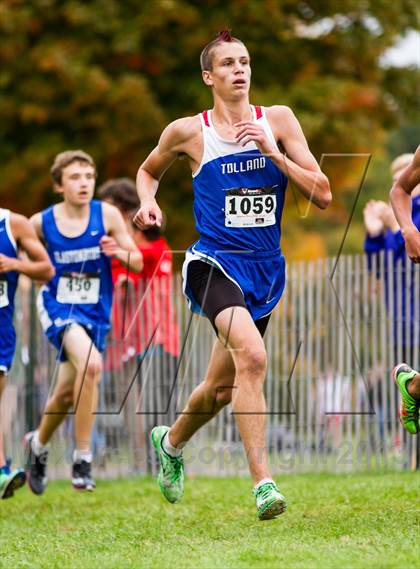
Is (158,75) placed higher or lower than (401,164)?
higher

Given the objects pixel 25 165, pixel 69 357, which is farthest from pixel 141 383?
pixel 25 165

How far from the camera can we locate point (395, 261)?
409 inches

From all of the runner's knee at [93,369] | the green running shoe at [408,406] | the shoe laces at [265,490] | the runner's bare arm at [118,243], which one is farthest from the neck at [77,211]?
the shoe laces at [265,490]

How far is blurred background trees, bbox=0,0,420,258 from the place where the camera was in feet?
61.7

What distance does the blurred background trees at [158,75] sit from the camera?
61.7 ft

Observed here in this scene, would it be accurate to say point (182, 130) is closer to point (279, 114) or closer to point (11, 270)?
point (279, 114)

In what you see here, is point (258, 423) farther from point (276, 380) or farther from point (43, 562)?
point (276, 380)

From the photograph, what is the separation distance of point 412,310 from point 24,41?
34.0 ft

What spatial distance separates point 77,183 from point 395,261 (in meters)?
2.65

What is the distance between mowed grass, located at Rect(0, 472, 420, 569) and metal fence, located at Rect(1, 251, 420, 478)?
28.2 inches

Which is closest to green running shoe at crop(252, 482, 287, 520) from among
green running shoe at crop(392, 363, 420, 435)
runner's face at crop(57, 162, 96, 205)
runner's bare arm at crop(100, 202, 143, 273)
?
green running shoe at crop(392, 363, 420, 435)

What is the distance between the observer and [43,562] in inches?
236

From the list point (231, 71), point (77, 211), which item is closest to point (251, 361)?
point (231, 71)

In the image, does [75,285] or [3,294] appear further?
[75,285]
